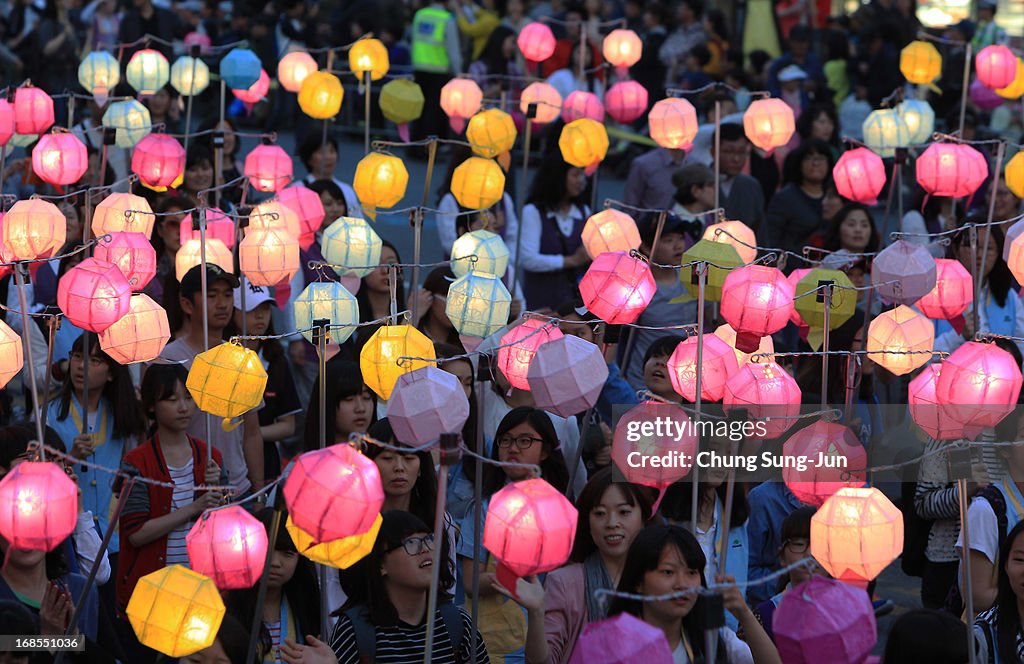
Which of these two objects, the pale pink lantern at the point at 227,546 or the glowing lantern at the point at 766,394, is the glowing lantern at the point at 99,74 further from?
the pale pink lantern at the point at 227,546

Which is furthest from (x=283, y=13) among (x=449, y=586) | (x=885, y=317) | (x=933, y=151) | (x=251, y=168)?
(x=449, y=586)

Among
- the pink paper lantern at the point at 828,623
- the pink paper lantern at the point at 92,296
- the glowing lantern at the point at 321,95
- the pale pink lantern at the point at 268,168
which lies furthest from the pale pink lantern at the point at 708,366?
the glowing lantern at the point at 321,95

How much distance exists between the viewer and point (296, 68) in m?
9.30

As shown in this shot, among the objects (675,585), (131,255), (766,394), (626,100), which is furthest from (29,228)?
(626,100)

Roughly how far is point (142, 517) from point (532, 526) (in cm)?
171

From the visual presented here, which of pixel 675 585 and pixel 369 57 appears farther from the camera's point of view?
pixel 369 57

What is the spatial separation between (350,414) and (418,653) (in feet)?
4.61

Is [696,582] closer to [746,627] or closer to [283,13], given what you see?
[746,627]

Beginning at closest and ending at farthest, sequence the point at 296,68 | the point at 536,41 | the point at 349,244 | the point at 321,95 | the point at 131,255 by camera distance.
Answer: the point at 131,255, the point at 349,244, the point at 321,95, the point at 296,68, the point at 536,41

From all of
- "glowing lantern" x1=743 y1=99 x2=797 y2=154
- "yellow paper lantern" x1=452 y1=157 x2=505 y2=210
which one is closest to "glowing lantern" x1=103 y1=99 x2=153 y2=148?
"yellow paper lantern" x1=452 y1=157 x2=505 y2=210

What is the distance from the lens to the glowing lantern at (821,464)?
483cm

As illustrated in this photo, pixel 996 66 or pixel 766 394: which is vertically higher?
pixel 996 66

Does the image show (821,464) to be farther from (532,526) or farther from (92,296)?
(92,296)

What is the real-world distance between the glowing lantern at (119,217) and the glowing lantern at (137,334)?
3.62 feet
